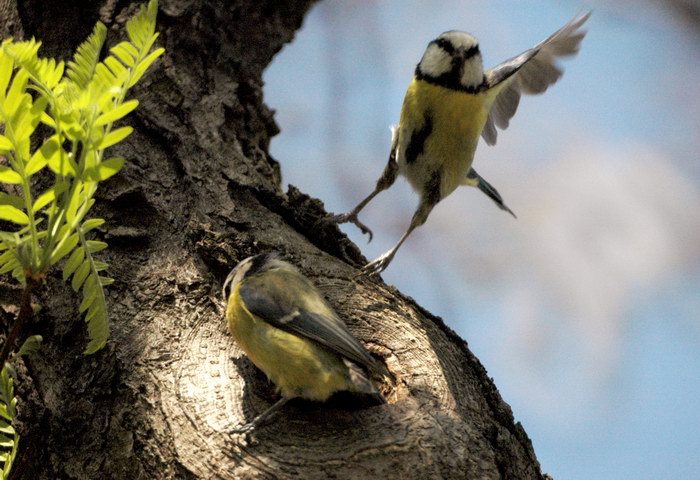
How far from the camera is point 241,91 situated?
2.95m

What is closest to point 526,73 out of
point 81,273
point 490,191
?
point 490,191

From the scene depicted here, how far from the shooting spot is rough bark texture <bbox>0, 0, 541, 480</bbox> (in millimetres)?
1722

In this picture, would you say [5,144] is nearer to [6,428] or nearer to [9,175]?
[9,175]

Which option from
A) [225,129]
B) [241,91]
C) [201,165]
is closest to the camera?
[201,165]

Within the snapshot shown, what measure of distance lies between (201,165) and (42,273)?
1.20m

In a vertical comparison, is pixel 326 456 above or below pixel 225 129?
below

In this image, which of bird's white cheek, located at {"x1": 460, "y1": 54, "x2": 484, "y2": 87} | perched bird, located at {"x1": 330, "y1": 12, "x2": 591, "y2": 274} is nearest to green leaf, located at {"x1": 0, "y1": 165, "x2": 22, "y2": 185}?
perched bird, located at {"x1": 330, "y1": 12, "x2": 591, "y2": 274}

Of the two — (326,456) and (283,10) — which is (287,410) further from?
(283,10)

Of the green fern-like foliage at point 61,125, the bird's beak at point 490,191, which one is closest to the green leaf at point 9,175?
the green fern-like foliage at point 61,125

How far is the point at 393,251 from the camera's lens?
2928 mm

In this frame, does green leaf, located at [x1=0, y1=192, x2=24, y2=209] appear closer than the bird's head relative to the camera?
Yes

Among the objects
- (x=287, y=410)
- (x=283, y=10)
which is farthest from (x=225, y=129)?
(x=287, y=410)

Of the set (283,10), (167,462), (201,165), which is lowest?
(167,462)

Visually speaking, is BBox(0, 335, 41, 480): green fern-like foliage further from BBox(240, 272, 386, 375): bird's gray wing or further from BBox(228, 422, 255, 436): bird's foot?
BBox(240, 272, 386, 375): bird's gray wing
